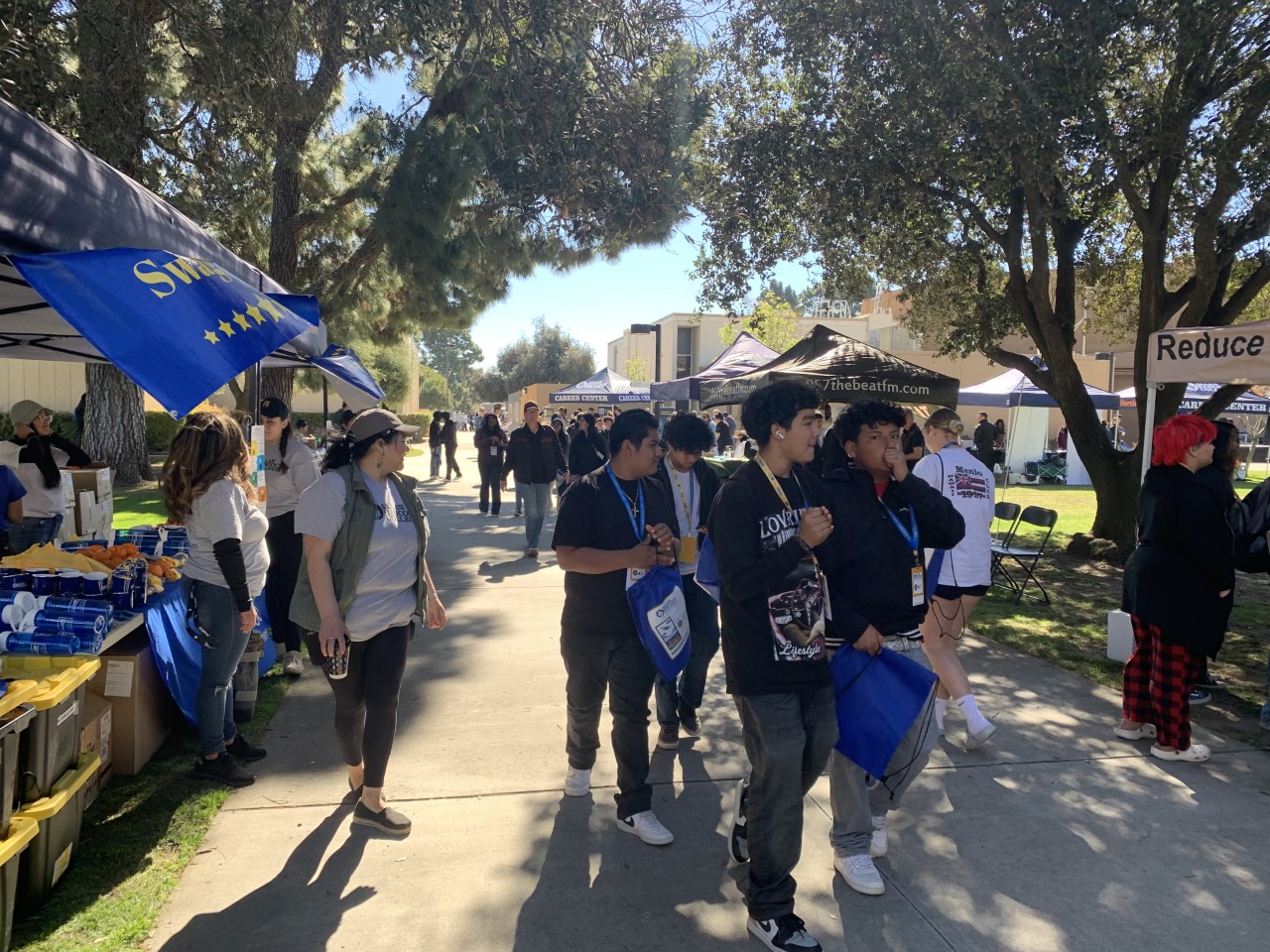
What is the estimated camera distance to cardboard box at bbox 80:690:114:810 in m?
3.74

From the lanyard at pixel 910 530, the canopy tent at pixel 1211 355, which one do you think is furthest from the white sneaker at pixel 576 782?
the canopy tent at pixel 1211 355

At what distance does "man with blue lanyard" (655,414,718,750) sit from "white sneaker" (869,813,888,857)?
1.31m

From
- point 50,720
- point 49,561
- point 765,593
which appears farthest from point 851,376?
point 50,720

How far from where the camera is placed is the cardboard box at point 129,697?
161 inches

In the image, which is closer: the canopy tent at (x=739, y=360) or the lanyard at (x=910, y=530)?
the lanyard at (x=910, y=530)

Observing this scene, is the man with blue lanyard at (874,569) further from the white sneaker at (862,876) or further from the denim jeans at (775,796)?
the denim jeans at (775,796)

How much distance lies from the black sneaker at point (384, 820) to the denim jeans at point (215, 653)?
3.09ft

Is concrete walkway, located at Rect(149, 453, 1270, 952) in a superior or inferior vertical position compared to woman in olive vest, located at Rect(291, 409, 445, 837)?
inferior

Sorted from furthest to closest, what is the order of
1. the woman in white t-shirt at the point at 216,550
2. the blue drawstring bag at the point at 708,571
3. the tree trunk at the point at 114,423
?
the tree trunk at the point at 114,423 < the woman in white t-shirt at the point at 216,550 < the blue drawstring bag at the point at 708,571

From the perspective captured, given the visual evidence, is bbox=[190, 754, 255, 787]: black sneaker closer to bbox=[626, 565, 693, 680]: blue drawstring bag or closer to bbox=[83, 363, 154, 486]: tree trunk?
bbox=[626, 565, 693, 680]: blue drawstring bag

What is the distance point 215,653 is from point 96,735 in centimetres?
58

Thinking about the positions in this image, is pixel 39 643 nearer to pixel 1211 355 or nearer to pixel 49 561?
pixel 49 561

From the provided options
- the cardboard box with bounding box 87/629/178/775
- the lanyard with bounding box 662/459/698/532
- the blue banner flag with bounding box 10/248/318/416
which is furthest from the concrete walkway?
the blue banner flag with bounding box 10/248/318/416

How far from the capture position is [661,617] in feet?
11.8
